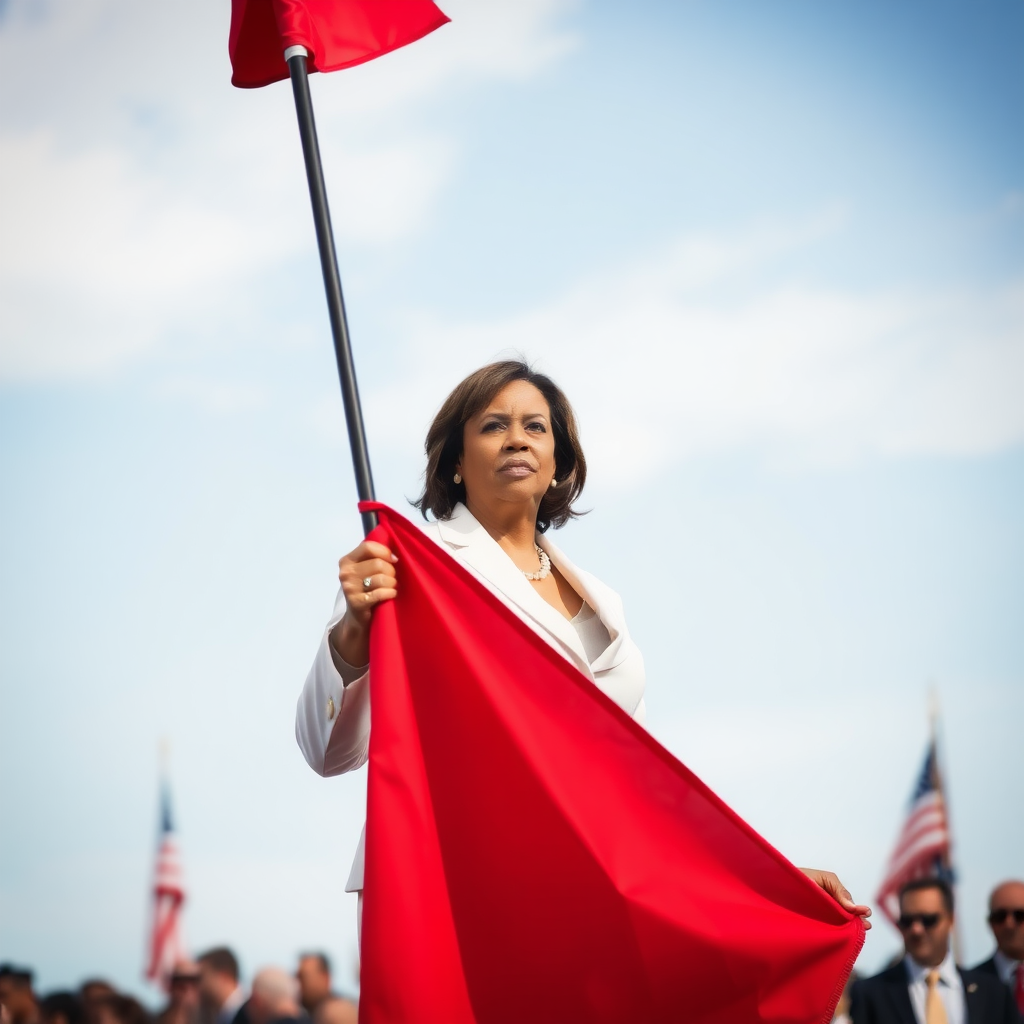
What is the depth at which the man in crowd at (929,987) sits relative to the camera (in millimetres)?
6641

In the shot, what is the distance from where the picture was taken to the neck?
3.75 meters

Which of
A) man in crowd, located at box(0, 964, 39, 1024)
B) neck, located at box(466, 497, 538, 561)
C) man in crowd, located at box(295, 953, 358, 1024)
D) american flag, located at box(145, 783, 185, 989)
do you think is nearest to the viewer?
neck, located at box(466, 497, 538, 561)

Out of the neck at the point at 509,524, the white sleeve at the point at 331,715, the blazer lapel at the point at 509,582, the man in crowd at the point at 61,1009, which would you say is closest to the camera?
the white sleeve at the point at 331,715

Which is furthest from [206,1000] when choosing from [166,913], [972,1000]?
[166,913]

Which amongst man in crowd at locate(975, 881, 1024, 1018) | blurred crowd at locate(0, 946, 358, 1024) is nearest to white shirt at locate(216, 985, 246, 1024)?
blurred crowd at locate(0, 946, 358, 1024)

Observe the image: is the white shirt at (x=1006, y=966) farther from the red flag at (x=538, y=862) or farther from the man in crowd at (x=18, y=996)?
the man in crowd at (x=18, y=996)

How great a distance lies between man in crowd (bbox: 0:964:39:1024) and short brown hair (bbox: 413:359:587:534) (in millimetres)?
6435

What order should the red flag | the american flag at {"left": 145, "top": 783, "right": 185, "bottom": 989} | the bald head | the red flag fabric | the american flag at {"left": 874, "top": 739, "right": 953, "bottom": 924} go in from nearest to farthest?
the red flag → the red flag fabric → the bald head → the american flag at {"left": 874, "top": 739, "right": 953, "bottom": 924} → the american flag at {"left": 145, "top": 783, "right": 185, "bottom": 989}

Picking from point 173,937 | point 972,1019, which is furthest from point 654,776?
point 173,937

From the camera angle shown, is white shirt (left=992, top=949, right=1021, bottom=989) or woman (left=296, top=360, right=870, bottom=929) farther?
white shirt (left=992, top=949, right=1021, bottom=989)

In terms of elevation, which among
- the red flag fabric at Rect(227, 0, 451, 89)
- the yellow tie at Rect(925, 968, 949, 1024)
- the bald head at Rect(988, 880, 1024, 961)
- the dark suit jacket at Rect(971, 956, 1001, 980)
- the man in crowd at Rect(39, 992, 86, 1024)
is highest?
the red flag fabric at Rect(227, 0, 451, 89)

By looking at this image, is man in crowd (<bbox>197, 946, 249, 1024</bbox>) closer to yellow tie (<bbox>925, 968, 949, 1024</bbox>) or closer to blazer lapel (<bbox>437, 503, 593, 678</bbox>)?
yellow tie (<bbox>925, 968, 949, 1024</bbox>)

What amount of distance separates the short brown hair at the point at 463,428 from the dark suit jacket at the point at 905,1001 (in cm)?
382

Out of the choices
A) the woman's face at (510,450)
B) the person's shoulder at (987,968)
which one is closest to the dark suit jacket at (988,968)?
the person's shoulder at (987,968)
